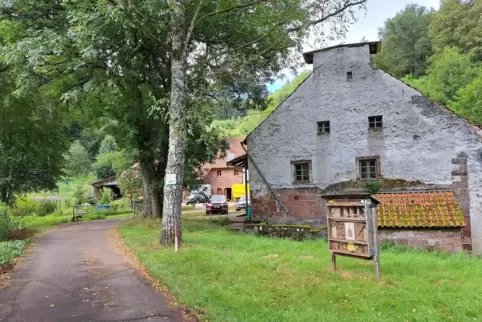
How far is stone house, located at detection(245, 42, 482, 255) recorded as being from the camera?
15.1 metres

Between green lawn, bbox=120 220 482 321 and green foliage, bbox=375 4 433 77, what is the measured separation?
164 ft

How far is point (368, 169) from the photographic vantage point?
1742 centimetres

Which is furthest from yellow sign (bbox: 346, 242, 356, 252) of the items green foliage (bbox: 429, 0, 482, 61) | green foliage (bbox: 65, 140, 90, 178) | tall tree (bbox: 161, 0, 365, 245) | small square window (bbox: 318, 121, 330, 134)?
green foliage (bbox: 65, 140, 90, 178)

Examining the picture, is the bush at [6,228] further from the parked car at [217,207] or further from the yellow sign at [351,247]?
the parked car at [217,207]

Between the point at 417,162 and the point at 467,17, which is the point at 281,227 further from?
the point at 467,17

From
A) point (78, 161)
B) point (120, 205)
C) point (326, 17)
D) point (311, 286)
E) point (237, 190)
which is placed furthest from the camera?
point (78, 161)

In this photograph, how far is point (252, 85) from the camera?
20.4 m

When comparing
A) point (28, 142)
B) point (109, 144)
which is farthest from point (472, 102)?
point (109, 144)

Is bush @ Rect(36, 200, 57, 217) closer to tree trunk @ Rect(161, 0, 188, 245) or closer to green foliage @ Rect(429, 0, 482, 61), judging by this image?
tree trunk @ Rect(161, 0, 188, 245)

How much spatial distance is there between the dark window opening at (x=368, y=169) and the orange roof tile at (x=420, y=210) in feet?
4.35

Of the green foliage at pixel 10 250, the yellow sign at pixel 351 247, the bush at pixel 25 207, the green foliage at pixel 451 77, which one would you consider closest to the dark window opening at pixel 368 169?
the yellow sign at pixel 351 247

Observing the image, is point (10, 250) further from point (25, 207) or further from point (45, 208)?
point (45, 208)

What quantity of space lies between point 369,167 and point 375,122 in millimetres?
2028

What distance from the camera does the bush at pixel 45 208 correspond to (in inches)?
1328
